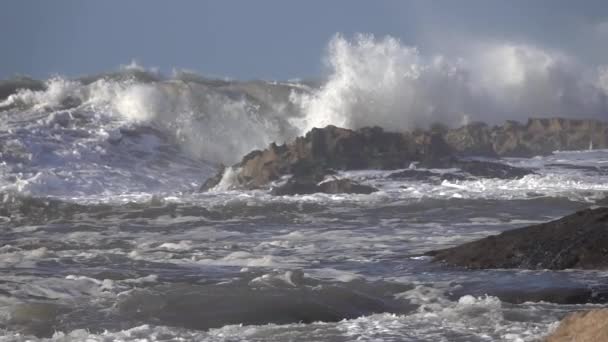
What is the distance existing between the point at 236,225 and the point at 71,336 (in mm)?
7800

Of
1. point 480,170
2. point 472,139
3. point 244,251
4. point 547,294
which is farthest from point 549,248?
point 472,139

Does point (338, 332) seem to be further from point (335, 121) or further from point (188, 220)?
point (335, 121)

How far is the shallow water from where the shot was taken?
22.9 ft

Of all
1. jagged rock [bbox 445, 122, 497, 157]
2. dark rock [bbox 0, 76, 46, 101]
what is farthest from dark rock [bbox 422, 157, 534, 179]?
dark rock [bbox 0, 76, 46, 101]

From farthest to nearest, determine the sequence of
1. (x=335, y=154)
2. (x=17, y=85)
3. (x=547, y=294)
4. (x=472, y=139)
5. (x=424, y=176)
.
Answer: (x=17, y=85), (x=472, y=139), (x=335, y=154), (x=424, y=176), (x=547, y=294)

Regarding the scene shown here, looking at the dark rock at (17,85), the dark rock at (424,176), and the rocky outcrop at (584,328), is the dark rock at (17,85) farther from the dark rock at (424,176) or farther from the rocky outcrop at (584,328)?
the rocky outcrop at (584,328)

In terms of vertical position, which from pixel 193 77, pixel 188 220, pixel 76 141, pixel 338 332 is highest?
pixel 193 77

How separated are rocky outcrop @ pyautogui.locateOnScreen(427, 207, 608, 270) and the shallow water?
0.28m

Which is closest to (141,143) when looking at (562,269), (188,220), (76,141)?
(76,141)

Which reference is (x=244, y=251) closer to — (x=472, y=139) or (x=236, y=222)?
(x=236, y=222)

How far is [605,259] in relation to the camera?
28.1 ft

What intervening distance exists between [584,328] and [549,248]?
410cm

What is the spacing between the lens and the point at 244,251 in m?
11.2

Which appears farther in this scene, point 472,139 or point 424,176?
point 472,139
